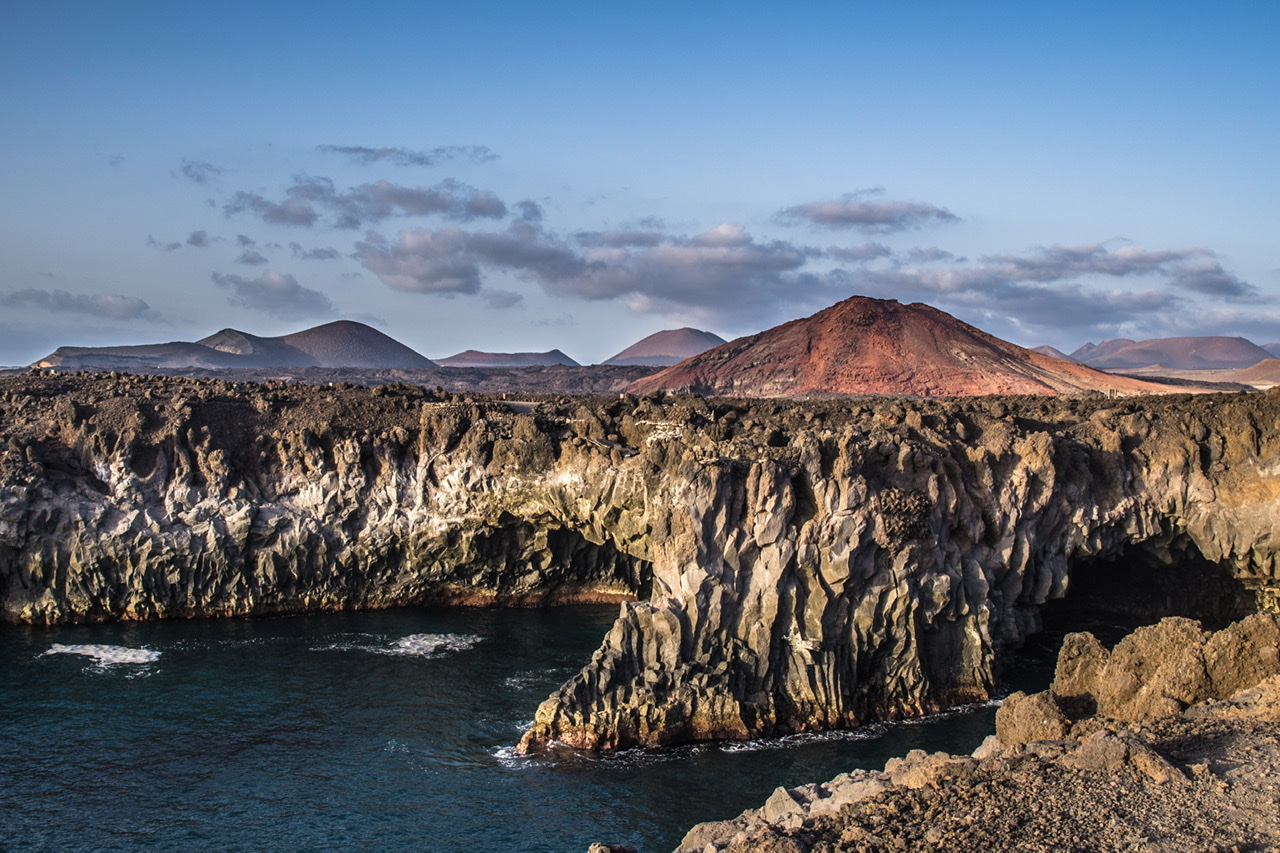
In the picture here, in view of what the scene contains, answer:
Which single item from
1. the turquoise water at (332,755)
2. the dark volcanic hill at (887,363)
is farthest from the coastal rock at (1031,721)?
the dark volcanic hill at (887,363)

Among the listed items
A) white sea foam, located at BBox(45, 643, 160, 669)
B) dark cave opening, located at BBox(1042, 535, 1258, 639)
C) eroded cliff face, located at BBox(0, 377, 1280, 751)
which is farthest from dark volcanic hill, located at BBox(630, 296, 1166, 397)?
white sea foam, located at BBox(45, 643, 160, 669)

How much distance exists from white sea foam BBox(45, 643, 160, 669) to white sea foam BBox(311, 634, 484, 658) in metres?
6.89

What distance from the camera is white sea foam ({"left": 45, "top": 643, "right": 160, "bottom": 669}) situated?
41969mm

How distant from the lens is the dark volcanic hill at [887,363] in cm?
8531

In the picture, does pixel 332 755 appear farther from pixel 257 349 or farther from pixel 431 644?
pixel 257 349

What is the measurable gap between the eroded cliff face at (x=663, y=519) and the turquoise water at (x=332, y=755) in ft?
8.44

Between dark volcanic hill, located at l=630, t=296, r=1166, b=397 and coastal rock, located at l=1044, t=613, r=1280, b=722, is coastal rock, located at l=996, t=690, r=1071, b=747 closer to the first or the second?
coastal rock, located at l=1044, t=613, r=1280, b=722

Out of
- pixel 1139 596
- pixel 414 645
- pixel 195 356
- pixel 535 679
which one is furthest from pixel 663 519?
pixel 195 356

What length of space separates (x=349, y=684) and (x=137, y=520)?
16.3 meters

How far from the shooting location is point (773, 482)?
3638cm

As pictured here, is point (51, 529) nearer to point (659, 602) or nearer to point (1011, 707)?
point (659, 602)

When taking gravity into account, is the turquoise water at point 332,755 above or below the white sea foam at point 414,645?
below

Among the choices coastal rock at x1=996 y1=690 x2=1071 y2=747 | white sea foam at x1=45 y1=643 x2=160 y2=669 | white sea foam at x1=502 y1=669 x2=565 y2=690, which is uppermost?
coastal rock at x1=996 y1=690 x2=1071 y2=747

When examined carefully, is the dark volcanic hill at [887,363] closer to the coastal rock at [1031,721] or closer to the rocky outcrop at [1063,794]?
the coastal rock at [1031,721]
